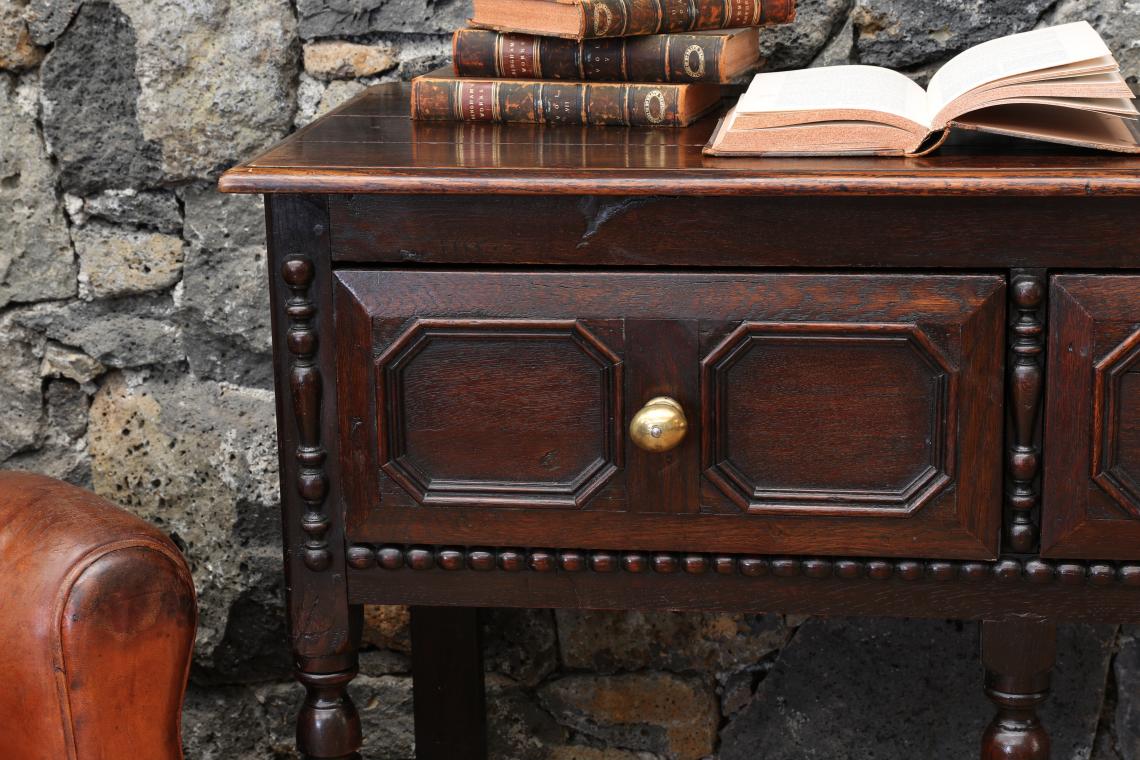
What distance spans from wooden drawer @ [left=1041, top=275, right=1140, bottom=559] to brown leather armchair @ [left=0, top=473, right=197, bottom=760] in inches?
29.7

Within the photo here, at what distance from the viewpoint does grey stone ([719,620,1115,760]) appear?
176 centimetres

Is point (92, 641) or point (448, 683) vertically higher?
point (92, 641)

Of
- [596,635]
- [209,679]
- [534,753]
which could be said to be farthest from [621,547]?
[209,679]

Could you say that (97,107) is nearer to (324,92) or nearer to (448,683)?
(324,92)

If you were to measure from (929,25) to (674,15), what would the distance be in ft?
1.34

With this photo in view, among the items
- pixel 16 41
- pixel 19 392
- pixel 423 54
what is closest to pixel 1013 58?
pixel 423 54

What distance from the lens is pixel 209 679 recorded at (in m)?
1.89

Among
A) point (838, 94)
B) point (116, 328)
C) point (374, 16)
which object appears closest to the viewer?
point (838, 94)

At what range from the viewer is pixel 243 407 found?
5.86 ft

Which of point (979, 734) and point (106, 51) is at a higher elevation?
point (106, 51)

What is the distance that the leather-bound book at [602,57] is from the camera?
135cm

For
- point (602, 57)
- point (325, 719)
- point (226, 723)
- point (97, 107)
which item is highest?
point (602, 57)

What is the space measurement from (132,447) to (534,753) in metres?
0.69

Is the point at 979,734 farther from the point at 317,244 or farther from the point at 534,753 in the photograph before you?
the point at 317,244
